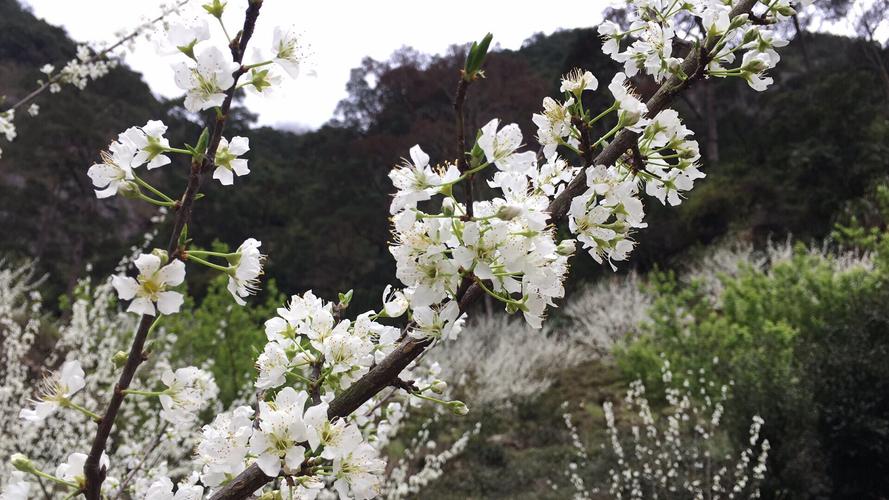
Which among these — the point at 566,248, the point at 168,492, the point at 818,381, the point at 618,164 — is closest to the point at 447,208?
the point at 566,248

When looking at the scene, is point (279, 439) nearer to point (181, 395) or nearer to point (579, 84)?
point (181, 395)

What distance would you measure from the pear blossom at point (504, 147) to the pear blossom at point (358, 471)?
0.35 m

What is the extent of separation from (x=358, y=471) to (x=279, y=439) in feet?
0.33

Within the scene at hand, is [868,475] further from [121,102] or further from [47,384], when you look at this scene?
[121,102]

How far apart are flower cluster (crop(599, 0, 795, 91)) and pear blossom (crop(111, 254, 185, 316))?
67 centimetres

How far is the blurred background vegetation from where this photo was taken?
3484mm

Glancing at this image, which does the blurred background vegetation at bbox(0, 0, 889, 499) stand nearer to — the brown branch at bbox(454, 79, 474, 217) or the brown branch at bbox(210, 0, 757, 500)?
the brown branch at bbox(210, 0, 757, 500)

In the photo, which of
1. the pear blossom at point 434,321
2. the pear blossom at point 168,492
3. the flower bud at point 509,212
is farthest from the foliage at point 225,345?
the flower bud at point 509,212

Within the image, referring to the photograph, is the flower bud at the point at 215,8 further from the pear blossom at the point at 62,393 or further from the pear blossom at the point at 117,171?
the pear blossom at the point at 62,393

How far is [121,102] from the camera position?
633 inches

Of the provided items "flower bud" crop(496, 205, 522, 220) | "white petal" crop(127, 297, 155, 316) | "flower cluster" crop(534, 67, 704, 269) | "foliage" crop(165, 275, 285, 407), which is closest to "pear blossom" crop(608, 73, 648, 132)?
"flower cluster" crop(534, 67, 704, 269)

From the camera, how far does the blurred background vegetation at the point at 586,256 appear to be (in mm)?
3484

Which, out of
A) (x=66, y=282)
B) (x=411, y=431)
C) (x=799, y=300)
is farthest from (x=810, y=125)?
(x=66, y=282)

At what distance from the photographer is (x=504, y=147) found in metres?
0.68
